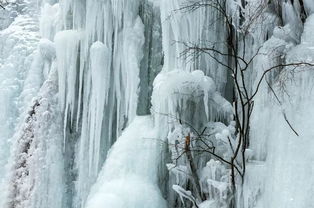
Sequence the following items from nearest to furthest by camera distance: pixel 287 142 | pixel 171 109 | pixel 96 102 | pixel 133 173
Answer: pixel 287 142, pixel 171 109, pixel 133 173, pixel 96 102

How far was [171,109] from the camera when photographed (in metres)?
4.97

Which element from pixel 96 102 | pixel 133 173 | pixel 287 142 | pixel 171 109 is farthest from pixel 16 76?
pixel 287 142

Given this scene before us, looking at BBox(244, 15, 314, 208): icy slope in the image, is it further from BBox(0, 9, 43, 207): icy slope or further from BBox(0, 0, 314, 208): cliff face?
BBox(0, 9, 43, 207): icy slope

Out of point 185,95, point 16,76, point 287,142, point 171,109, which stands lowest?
point 287,142

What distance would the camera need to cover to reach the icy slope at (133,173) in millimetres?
4855

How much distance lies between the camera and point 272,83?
4434 mm

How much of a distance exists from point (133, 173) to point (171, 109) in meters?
0.84

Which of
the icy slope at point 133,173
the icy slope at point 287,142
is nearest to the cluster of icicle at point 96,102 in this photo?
the icy slope at point 133,173

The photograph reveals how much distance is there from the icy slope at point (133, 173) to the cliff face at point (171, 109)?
14 millimetres

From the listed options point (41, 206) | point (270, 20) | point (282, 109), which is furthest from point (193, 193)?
point (41, 206)

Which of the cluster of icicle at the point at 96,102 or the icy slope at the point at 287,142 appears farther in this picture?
the cluster of icicle at the point at 96,102

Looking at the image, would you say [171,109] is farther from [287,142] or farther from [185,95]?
[287,142]

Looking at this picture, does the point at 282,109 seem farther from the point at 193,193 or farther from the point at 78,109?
the point at 78,109

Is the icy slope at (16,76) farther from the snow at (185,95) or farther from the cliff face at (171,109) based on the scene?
the snow at (185,95)
